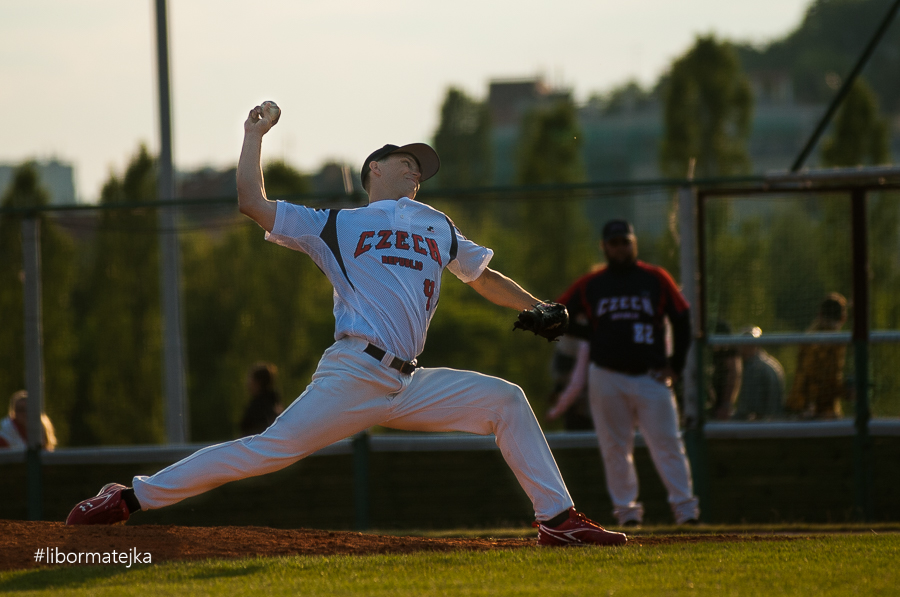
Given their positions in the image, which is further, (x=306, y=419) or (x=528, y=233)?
(x=528, y=233)

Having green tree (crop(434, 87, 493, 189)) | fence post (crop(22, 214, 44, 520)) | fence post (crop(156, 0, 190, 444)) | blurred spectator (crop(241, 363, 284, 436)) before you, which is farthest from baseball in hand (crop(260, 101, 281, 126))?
green tree (crop(434, 87, 493, 189))

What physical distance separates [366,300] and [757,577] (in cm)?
205

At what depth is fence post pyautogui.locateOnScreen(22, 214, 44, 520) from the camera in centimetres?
944

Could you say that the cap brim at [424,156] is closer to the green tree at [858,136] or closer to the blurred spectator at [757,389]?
the blurred spectator at [757,389]

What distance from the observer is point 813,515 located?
9227mm

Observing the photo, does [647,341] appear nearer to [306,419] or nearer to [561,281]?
[306,419]

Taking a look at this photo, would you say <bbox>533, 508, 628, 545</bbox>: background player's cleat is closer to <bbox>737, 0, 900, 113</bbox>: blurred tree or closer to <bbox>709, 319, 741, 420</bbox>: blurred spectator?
<bbox>709, 319, 741, 420</bbox>: blurred spectator

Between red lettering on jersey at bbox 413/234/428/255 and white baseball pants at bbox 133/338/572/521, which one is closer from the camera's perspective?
white baseball pants at bbox 133/338/572/521

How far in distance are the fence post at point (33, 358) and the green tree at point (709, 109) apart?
75.5 ft

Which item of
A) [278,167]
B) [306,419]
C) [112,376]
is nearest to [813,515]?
[306,419]

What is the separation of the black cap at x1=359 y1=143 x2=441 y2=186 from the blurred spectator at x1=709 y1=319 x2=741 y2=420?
13.7ft

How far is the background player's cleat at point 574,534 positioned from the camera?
5.49 metres


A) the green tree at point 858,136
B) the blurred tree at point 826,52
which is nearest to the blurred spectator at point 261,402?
the green tree at point 858,136

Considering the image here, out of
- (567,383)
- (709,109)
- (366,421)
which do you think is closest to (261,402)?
(567,383)
